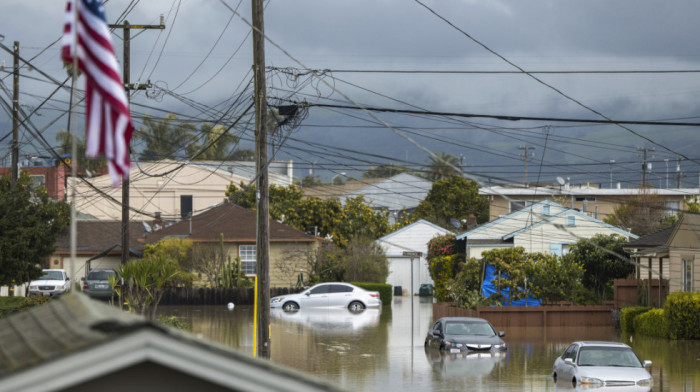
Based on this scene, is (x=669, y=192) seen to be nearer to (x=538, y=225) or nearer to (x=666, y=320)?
(x=538, y=225)

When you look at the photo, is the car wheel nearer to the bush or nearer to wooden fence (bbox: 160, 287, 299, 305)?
the bush

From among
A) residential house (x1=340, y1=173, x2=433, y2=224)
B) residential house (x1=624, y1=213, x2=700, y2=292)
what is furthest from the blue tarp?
residential house (x1=340, y1=173, x2=433, y2=224)

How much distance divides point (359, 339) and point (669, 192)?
53.9 metres

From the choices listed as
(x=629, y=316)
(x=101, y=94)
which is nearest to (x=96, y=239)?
(x=629, y=316)

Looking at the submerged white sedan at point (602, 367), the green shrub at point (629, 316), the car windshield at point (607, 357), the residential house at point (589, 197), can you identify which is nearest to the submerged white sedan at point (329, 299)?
the green shrub at point (629, 316)

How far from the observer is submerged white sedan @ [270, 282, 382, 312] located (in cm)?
4766

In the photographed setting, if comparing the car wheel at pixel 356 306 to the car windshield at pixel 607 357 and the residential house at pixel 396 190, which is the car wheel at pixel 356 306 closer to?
the car windshield at pixel 607 357

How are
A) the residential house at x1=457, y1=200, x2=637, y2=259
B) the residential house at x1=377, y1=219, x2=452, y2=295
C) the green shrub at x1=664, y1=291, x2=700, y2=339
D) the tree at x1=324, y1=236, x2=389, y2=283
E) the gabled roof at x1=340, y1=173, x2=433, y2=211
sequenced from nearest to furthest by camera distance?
the green shrub at x1=664, y1=291, x2=700, y2=339, the residential house at x1=457, y1=200, x2=637, y2=259, the tree at x1=324, y1=236, x2=389, y2=283, the residential house at x1=377, y1=219, x2=452, y2=295, the gabled roof at x1=340, y1=173, x2=433, y2=211

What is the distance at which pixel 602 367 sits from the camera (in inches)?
813

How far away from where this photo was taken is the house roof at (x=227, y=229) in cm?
5812

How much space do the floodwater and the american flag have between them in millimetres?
14521

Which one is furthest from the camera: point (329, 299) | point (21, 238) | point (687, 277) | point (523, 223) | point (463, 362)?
point (523, 223)

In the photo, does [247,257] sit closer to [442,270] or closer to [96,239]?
[96,239]

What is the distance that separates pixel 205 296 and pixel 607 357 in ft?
110
